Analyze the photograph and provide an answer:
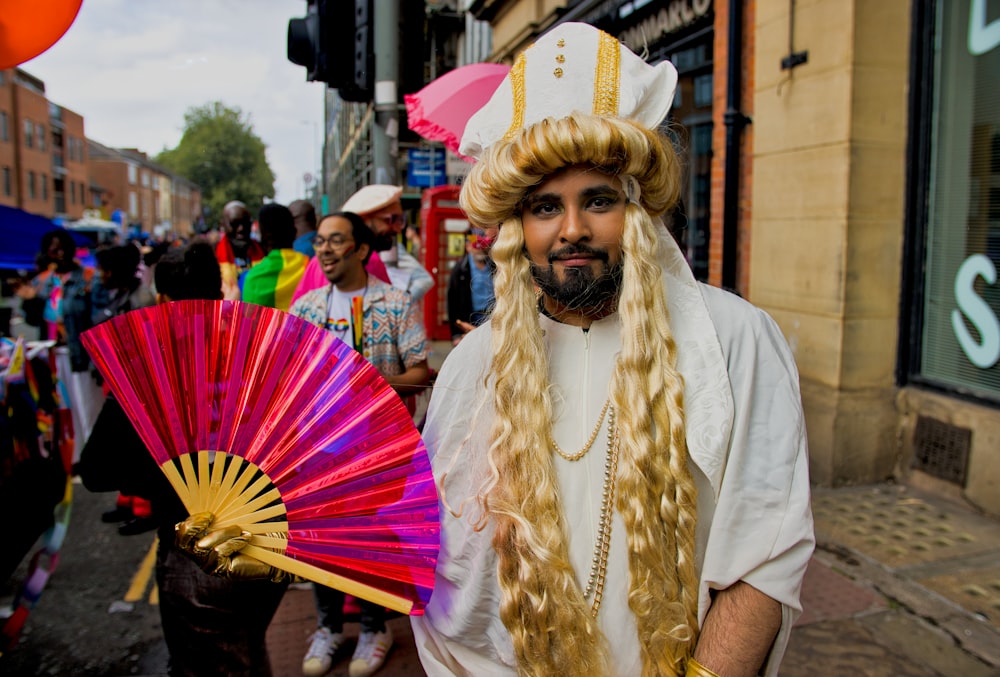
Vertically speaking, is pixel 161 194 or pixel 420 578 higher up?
pixel 161 194

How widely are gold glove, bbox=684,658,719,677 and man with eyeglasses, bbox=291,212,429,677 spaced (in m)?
2.09

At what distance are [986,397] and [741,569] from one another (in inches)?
159

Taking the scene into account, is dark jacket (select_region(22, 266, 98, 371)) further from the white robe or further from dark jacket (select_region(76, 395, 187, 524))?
the white robe

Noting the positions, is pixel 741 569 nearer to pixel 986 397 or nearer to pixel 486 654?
pixel 486 654

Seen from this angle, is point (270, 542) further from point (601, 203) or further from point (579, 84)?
point (579, 84)

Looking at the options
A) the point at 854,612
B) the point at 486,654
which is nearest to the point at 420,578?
the point at 486,654

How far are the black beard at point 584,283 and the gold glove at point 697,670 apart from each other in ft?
2.32

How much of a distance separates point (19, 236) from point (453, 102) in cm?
390

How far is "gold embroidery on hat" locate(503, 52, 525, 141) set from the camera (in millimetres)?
1493

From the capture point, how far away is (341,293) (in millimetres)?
3447

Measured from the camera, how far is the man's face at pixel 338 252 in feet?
11.1

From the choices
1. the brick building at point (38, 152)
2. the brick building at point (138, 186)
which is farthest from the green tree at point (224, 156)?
the brick building at point (38, 152)

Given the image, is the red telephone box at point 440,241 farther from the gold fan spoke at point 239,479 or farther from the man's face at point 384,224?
the gold fan spoke at point 239,479

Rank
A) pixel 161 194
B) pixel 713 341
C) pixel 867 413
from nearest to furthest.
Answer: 1. pixel 713 341
2. pixel 867 413
3. pixel 161 194
